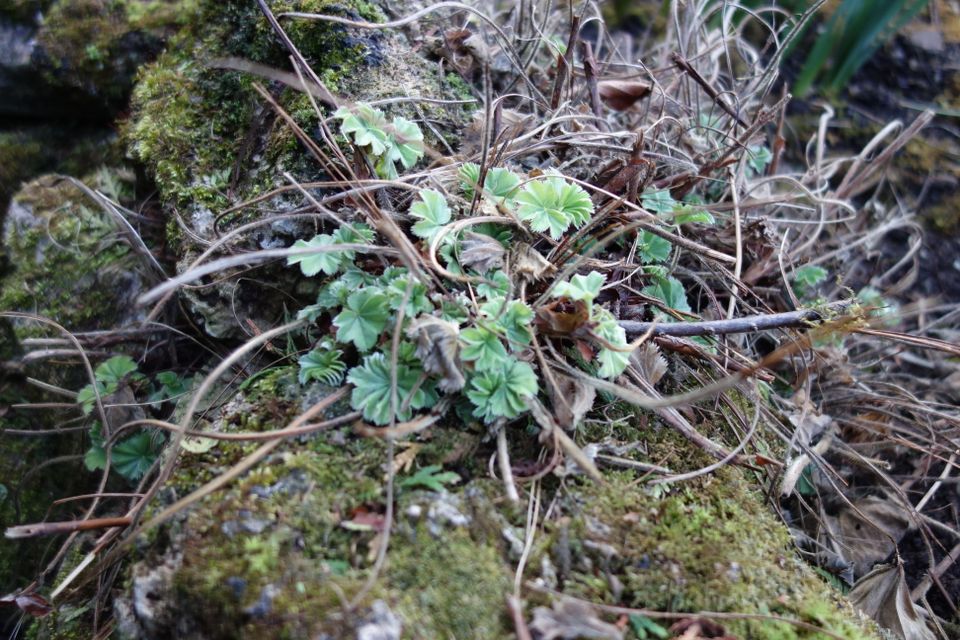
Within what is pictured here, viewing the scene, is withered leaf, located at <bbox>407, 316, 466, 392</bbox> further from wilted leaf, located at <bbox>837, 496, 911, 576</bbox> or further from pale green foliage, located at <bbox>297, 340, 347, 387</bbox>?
wilted leaf, located at <bbox>837, 496, 911, 576</bbox>

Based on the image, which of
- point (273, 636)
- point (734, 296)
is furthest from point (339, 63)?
point (273, 636)

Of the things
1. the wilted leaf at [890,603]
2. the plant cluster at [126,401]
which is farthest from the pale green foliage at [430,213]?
the wilted leaf at [890,603]

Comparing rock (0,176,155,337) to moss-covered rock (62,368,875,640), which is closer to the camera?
moss-covered rock (62,368,875,640)

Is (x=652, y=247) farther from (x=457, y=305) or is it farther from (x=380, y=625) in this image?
(x=380, y=625)

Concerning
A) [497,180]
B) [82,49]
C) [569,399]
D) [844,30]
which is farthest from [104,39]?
[844,30]

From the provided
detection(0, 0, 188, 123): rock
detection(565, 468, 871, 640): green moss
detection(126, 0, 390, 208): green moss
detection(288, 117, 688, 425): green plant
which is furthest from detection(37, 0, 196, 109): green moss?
detection(565, 468, 871, 640): green moss
